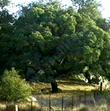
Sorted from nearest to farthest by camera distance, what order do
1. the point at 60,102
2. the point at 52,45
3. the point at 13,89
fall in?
the point at 13,89
the point at 60,102
the point at 52,45

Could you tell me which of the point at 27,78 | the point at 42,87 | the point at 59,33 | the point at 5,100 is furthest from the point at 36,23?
the point at 5,100

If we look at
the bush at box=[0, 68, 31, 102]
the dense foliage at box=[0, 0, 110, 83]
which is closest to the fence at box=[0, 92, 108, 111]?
the bush at box=[0, 68, 31, 102]

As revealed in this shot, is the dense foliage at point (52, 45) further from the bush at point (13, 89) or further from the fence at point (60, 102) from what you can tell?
the bush at point (13, 89)

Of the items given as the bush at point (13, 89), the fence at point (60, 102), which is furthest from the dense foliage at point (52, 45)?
the bush at point (13, 89)

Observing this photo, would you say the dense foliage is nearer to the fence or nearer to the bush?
the fence

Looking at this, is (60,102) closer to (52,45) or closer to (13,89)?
(52,45)

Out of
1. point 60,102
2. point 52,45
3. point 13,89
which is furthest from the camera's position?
point 52,45

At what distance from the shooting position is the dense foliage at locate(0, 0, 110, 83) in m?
46.1

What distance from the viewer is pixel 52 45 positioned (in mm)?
46438

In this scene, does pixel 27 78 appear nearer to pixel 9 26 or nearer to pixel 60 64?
pixel 60 64

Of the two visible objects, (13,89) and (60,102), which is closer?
(13,89)

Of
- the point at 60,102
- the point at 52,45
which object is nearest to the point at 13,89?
the point at 60,102

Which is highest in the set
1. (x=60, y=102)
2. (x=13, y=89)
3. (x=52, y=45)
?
(x=52, y=45)

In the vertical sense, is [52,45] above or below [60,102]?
above
